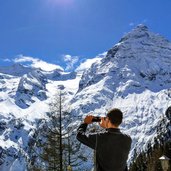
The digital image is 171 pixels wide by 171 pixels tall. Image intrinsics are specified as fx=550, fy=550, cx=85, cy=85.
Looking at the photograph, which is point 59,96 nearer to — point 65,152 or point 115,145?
point 65,152

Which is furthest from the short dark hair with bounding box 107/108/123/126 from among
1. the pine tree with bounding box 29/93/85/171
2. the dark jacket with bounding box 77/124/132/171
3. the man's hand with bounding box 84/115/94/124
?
the pine tree with bounding box 29/93/85/171

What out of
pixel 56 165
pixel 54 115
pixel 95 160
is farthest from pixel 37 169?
pixel 95 160

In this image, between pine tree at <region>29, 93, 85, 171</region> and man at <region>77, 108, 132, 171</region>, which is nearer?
man at <region>77, 108, 132, 171</region>

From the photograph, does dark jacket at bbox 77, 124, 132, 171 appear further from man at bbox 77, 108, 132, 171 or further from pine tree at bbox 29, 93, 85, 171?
pine tree at bbox 29, 93, 85, 171

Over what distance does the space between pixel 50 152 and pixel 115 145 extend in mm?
19152

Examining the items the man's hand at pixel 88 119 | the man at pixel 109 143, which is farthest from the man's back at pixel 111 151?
the man's hand at pixel 88 119

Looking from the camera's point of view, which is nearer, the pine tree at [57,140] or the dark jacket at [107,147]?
the dark jacket at [107,147]

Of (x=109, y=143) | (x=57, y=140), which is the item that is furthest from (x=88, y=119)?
(x=57, y=140)

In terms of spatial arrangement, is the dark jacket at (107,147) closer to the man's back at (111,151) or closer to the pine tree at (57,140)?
the man's back at (111,151)

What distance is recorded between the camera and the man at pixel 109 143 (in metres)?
6.81

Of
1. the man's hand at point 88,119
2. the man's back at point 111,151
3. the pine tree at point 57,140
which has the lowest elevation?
the man's back at point 111,151

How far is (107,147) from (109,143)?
0.18ft

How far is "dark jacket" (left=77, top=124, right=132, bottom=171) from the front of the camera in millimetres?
6801

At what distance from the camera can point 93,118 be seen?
696 cm
